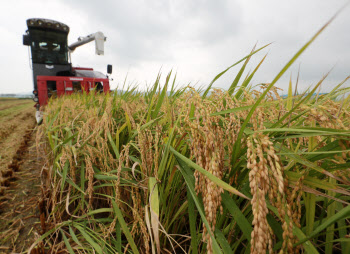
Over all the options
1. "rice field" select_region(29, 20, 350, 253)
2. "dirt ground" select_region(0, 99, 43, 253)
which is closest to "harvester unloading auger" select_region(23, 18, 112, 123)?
"dirt ground" select_region(0, 99, 43, 253)

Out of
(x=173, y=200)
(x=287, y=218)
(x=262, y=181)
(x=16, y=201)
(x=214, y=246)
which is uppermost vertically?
(x=262, y=181)

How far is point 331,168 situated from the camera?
61 centimetres

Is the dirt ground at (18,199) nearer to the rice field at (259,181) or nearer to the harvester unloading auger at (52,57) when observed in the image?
the rice field at (259,181)

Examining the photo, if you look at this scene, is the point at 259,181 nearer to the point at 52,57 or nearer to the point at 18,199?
the point at 18,199

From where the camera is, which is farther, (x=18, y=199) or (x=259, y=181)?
(x=18, y=199)

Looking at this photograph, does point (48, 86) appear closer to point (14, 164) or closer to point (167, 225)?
point (14, 164)

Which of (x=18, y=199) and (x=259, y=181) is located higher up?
(x=259, y=181)

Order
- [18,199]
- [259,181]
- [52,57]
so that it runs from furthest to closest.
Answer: [52,57] → [18,199] → [259,181]

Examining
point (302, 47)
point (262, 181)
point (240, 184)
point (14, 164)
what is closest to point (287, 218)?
point (262, 181)

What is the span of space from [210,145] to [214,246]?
30 centimetres

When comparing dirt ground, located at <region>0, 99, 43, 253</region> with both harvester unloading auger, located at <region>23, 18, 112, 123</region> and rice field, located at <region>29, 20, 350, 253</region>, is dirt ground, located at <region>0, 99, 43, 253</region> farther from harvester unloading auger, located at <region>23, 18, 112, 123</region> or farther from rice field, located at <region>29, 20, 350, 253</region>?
harvester unloading auger, located at <region>23, 18, 112, 123</region>

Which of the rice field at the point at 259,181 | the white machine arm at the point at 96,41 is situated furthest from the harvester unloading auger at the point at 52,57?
the rice field at the point at 259,181

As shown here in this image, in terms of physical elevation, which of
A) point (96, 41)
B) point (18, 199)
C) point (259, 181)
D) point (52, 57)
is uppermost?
point (96, 41)

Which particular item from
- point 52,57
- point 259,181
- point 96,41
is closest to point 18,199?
point 259,181
